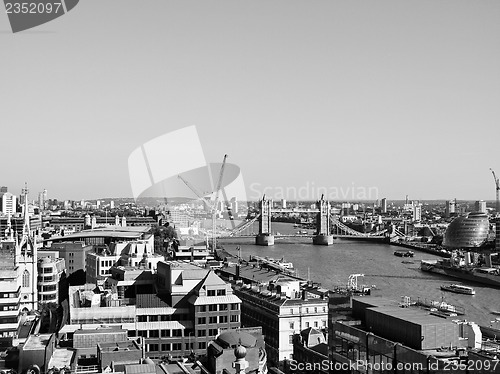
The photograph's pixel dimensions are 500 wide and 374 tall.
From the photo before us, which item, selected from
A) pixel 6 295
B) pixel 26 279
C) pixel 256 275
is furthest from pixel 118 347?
pixel 256 275

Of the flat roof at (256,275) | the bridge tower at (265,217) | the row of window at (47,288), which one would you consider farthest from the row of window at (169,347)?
the bridge tower at (265,217)

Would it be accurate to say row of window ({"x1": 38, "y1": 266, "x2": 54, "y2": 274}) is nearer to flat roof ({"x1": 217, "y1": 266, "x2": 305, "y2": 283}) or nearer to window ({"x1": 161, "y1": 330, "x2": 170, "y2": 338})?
flat roof ({"x1": 217, "y1": 266, "x2": 305, "y2": 283})

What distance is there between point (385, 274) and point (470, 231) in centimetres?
1513

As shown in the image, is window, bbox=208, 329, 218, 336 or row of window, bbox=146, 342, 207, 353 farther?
window, bbox=208, 329, 218, 336

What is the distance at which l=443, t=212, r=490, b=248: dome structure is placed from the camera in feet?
122

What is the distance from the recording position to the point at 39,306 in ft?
42.5

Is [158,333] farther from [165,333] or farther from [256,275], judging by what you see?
[256,275]

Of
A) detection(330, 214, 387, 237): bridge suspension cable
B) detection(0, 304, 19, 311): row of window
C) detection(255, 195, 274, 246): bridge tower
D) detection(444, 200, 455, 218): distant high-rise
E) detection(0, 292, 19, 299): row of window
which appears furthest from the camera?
detection(444, 200, 455, 218): distant high-rise

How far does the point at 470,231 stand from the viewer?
122ft

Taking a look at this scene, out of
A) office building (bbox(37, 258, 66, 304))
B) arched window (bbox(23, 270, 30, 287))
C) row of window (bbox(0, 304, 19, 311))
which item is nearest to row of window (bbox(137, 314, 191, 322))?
row of window (bbox(0, 304, 19, 311))

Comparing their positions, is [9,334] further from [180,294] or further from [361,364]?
[361,364]

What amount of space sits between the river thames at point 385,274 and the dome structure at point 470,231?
231 centimetres

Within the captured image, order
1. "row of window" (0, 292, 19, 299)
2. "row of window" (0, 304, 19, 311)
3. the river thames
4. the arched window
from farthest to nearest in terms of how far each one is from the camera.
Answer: the river thames, the arched window, "row of window" (0, 292, 19, 299), "row of window" (0, 304, 19, 311)

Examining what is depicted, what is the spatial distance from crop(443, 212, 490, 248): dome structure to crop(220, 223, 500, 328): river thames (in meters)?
2.31
